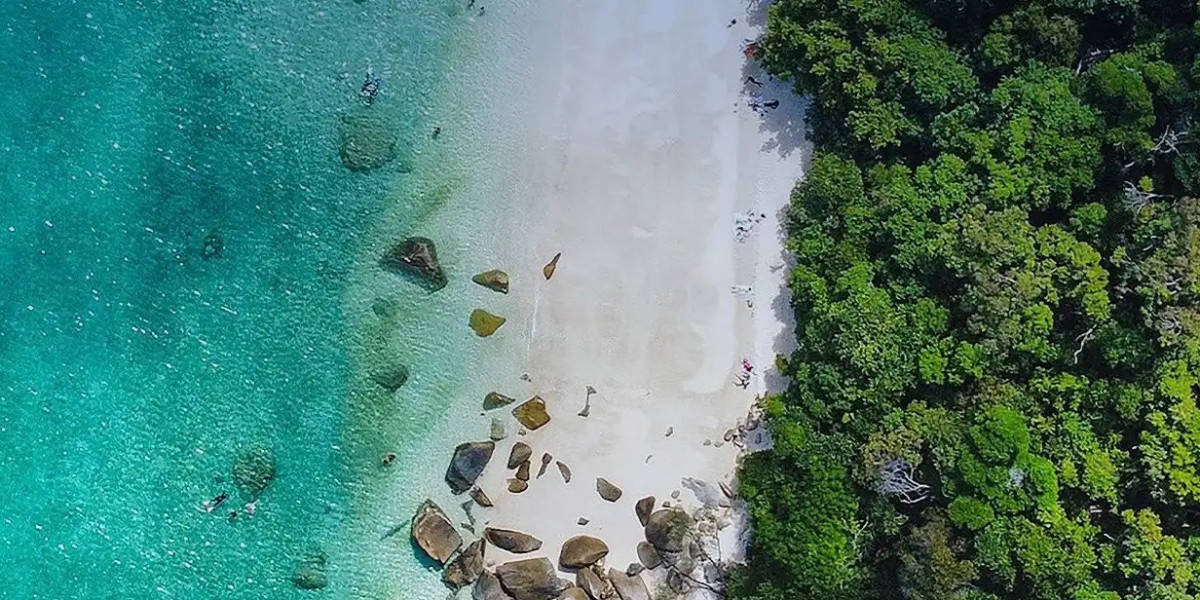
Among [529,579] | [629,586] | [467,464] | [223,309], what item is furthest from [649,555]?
[223,309]

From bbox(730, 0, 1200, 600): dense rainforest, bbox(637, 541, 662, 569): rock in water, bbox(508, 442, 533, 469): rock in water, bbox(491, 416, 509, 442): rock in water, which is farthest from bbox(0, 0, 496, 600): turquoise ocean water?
bbox(730, 0, 1200, 600): dense rainforest

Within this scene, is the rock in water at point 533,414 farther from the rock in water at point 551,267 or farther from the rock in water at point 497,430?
the rock in water at point 551,267

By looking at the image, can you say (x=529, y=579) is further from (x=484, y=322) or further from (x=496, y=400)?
(x=484, y=322)

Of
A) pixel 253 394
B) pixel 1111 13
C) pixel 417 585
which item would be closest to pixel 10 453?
pixel 253 394

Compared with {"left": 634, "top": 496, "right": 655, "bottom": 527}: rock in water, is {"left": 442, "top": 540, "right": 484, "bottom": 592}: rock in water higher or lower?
lower

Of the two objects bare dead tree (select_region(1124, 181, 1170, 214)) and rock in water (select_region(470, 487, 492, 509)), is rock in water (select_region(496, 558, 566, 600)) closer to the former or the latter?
rock in water (select_region(470, 487, 492, 509))
